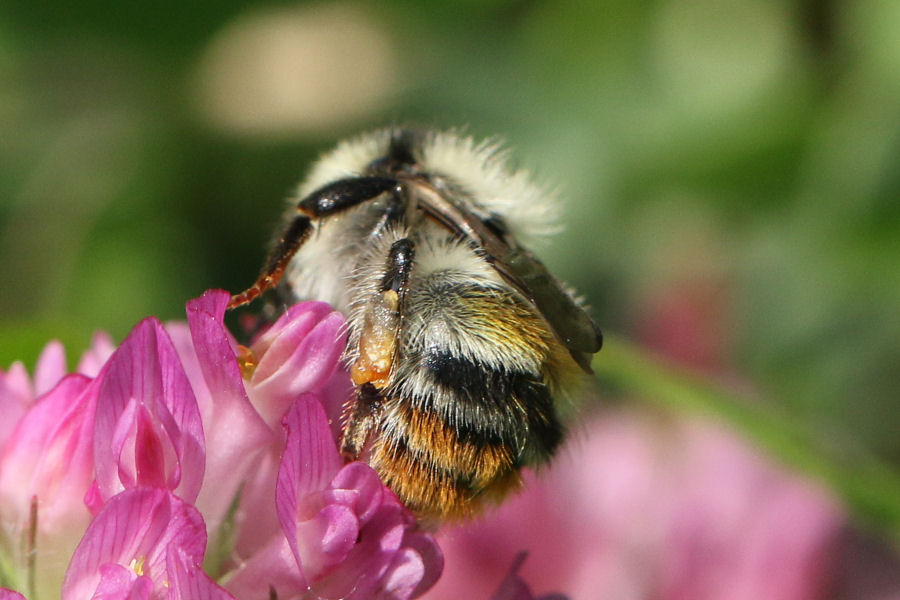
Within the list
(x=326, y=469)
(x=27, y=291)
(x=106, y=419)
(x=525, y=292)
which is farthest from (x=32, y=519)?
(x=27, y=291)

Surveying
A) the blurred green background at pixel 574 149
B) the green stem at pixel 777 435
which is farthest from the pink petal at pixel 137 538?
the blurred green background at pixel 574 149

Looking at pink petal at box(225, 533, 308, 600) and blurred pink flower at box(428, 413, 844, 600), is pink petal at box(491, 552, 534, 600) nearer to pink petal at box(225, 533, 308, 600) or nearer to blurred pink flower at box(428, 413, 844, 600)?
→ pink petal at box(225, 533, 308, 600)

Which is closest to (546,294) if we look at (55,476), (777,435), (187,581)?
(187,581)

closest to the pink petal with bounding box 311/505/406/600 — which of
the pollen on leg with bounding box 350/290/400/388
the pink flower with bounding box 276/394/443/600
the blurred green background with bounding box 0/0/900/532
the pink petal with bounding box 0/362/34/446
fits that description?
the pink flower with bounding box 276/394/443/600

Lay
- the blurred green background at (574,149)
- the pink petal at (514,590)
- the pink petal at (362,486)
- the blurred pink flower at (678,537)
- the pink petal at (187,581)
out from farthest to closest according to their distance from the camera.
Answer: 1. the blurred green background at (574,149)
2. the blurred pink flower at (678,537)
3. the pink petal at (514,590)
4. the pink petal at (362,486)
5. the pink petal at (187,581)

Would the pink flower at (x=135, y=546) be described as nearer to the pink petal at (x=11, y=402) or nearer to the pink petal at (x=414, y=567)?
the pink petal at (x=414, y=567)

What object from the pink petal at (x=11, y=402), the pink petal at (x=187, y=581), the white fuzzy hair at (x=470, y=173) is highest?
the white fuzzy hair at (x=470, y=173)
